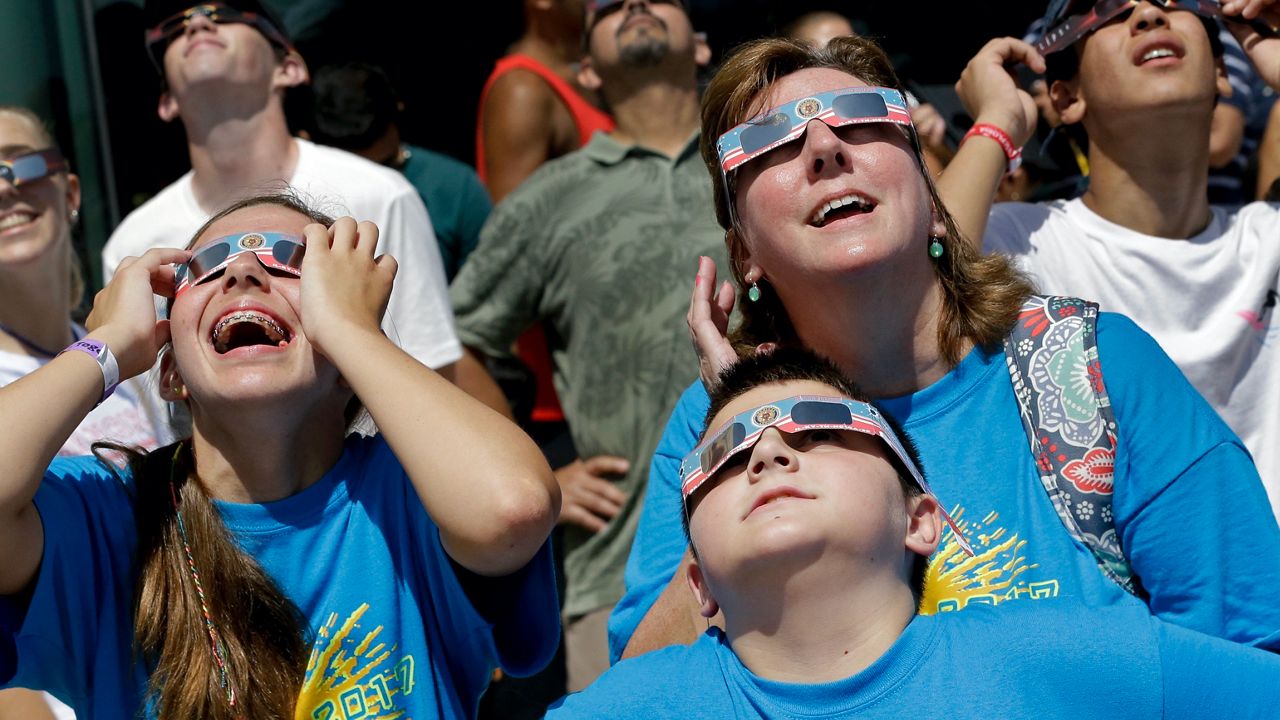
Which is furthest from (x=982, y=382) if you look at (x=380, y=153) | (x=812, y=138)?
(x=380, y=153)

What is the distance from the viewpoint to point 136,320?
2.69 metres

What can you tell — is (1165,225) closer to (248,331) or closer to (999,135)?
(999,135)

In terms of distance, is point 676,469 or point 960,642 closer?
point 960,642

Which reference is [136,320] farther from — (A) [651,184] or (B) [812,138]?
(A) [651,184]

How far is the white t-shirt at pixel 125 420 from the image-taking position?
3.60 m

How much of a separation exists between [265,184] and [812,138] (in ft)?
6.41

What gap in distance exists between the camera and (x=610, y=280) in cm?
445

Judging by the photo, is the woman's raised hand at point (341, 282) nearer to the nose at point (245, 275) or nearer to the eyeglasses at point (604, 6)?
the nose at point (245, 275)

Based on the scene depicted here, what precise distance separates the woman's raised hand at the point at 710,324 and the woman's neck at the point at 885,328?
17 cm

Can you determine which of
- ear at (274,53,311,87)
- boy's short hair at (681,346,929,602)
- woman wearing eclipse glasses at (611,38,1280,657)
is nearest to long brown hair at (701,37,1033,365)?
woman wearing eclipse glasses at (611,38,1280,657)

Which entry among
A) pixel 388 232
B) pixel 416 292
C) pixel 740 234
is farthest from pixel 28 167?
pixel 740 234

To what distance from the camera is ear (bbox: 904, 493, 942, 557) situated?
237cm

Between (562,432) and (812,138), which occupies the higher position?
(812,138)

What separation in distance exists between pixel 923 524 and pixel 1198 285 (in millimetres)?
1397
